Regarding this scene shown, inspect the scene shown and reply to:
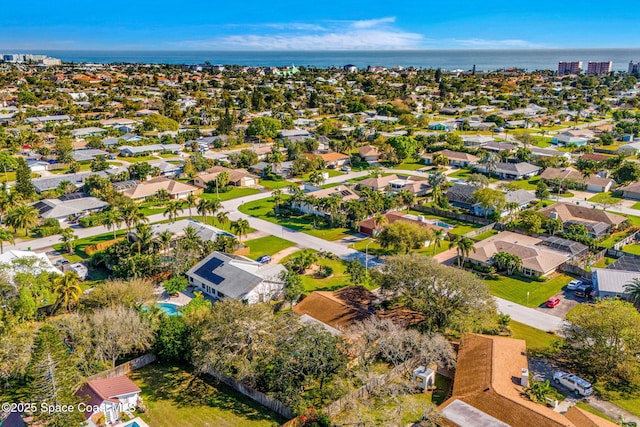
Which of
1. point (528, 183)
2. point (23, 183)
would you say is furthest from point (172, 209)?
point (528, 183)

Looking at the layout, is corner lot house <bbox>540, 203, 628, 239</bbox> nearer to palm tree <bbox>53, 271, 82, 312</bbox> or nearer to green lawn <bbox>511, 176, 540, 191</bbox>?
green lawn <bbox>511, 176, 540, 191</bbox>

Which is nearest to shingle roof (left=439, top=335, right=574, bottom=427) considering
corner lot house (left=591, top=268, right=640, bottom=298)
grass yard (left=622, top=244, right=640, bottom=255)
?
corner lot house (left=591, top=268, right=640, bottom=298)

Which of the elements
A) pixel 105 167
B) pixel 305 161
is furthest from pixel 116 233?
pixel 305 161

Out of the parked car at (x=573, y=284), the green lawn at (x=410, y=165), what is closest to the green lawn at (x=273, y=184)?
the green lawn at (x=410, y=165)

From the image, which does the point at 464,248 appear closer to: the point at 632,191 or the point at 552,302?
the point at 552,302

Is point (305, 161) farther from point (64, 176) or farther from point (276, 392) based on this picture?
point (276, 392)

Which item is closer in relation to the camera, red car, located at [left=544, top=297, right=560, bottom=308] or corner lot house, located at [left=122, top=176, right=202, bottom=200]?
red car, located at [left=544, top=297, right=560, bottom=308]
